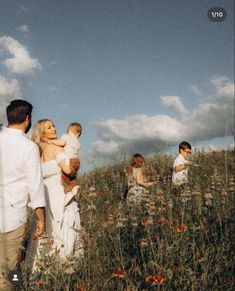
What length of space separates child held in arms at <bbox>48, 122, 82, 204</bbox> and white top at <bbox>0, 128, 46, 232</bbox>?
4.64 feet

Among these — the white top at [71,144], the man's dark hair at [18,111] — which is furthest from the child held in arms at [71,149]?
the man's dark hair at [18,111]

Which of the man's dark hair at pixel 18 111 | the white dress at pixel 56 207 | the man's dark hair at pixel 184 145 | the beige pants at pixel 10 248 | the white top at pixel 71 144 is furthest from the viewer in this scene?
the man's dark hair at pixel 184 145

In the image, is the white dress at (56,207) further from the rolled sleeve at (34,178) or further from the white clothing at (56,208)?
the rolled sleeve at (34,178)

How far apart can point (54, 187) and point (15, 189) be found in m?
1.55

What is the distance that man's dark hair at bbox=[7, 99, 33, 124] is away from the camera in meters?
3.62

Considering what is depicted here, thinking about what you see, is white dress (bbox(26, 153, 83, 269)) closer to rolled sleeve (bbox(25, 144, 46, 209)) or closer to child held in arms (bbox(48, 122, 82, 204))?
child held in arms (bbox(48, 122, 82, 204))

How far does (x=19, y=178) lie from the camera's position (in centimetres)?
352

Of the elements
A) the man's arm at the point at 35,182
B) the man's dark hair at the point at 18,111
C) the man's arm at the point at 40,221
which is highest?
the man's dark hair at the point at 18,111

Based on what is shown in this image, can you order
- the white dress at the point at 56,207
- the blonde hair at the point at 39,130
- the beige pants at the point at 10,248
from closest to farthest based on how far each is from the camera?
the beige pants at the point at 10,248
the blonde hair at the point at 39,130
the white dress at the point at 56,207

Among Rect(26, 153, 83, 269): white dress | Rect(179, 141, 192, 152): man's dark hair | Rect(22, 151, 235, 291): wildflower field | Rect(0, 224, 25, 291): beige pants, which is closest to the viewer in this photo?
Rect(22, 151, 235, 291): wildflower field

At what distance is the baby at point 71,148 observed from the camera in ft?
16.5

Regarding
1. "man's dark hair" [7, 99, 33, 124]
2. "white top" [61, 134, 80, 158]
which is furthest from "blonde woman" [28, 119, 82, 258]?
"man's dark hair" [7, 99, 33, 124]

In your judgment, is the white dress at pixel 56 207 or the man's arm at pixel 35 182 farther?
the white dress at pixel 56 207

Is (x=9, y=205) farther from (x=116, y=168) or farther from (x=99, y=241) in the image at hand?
(x=116, y=168)
